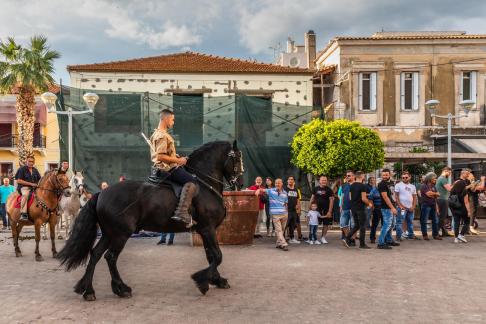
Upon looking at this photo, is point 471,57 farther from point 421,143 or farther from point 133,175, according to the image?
point 133,175

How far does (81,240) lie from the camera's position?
22.6 feet

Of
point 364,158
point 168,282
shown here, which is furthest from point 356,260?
point 364,158

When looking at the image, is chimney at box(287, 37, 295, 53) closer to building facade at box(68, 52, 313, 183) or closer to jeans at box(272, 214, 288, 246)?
building facade at box(68, 52, 313, 183)

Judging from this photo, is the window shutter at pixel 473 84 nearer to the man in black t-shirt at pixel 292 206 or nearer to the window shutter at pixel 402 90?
the window shutter at pixel 402 90

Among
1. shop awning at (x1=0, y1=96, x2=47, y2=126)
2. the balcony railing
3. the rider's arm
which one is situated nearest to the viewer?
the rider's arm

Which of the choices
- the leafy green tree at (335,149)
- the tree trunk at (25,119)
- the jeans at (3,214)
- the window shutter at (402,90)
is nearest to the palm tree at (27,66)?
the tree trunk at (25,119)

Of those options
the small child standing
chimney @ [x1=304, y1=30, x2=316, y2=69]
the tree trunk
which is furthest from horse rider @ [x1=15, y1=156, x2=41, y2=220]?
chimney @ [x1=304, y1=30, x2=316, y2=69]

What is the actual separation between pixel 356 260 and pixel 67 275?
5684mm

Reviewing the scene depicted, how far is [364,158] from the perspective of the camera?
58.6 ft

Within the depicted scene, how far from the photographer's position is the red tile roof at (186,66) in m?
23.8

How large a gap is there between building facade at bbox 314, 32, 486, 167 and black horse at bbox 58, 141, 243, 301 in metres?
20.3

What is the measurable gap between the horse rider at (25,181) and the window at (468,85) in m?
22.9

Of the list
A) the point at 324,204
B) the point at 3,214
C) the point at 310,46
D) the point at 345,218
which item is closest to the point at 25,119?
the point at 3,214

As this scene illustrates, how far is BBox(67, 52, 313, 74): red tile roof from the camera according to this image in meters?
23.8
